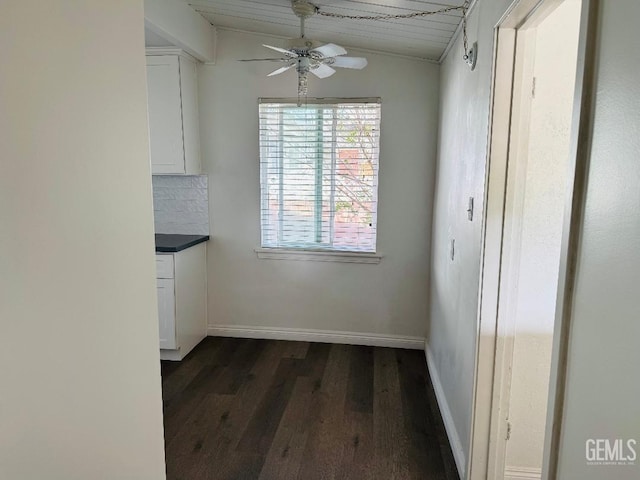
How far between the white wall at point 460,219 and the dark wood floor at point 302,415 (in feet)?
0.69

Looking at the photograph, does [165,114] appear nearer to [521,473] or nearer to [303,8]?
[303,8]

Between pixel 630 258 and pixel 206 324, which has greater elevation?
pixel 630 258

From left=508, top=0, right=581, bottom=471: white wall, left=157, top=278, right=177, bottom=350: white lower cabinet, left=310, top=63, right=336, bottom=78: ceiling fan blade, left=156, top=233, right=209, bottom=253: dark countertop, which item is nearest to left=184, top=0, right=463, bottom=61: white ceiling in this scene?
left=310, top=63, right=336, bottom=78: ceiling fan blade

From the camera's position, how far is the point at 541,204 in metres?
1.78

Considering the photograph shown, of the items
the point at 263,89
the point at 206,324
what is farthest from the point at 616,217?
the point at 206,324

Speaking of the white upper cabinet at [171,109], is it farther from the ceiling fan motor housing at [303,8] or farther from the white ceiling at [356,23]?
the ceiling fan motor housing at [303,8]

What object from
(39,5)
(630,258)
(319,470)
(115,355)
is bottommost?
(319,470)

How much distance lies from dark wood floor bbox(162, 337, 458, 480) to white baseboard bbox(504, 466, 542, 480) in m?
0.26

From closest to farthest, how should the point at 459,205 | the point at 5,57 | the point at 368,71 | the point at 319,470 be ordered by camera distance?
the point at 5,57 < the point at 319,470 < the point at 459,205 < the point at 368,71

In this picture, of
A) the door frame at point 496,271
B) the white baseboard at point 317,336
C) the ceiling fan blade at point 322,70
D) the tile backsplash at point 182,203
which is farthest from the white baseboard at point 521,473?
the tile backsplash at point 182,203

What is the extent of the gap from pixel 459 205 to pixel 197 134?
230 centimetres

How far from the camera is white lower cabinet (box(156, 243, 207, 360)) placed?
3.28m

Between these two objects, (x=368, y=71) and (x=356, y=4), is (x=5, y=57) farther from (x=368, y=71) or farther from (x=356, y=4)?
(x=368, y=71)

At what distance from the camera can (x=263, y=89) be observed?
11.6ft
